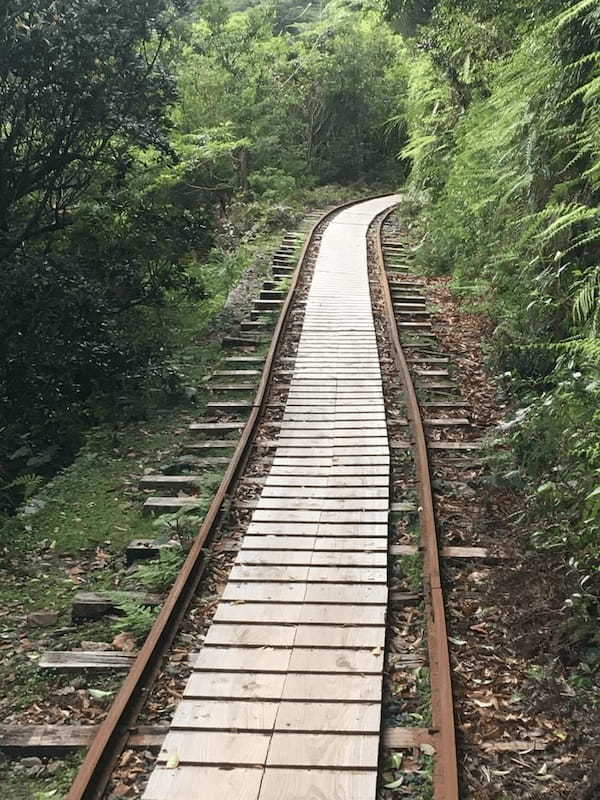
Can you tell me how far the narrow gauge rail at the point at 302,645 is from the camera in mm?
3299

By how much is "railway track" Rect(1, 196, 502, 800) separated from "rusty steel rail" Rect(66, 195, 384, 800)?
1 cm

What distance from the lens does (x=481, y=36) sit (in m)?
13.1

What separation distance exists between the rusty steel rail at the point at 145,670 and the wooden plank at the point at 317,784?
A: 0.74m

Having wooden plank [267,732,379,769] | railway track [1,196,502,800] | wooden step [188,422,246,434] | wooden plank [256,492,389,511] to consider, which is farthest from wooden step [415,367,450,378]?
wooden plank [267,732,379,769]

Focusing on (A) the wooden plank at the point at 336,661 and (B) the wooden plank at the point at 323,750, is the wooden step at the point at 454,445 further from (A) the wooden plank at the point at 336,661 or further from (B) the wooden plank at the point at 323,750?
(B) the wooden plank at the point at 323,750

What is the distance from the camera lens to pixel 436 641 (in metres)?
4.20

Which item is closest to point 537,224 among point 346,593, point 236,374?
point 236,374

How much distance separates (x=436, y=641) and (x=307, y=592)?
37.1 inches

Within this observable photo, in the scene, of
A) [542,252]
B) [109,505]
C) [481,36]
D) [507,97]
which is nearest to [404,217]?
[481,36]

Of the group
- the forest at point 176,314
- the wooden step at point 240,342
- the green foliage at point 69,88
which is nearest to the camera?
the forest at point 176,314

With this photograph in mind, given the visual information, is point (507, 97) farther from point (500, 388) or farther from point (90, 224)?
point (90, 224)

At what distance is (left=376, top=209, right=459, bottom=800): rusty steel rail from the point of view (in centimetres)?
325

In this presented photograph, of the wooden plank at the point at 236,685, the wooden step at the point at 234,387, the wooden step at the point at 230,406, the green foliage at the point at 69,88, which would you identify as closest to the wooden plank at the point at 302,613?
the wooden plank at the point at 236,685

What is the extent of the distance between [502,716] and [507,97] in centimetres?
920
